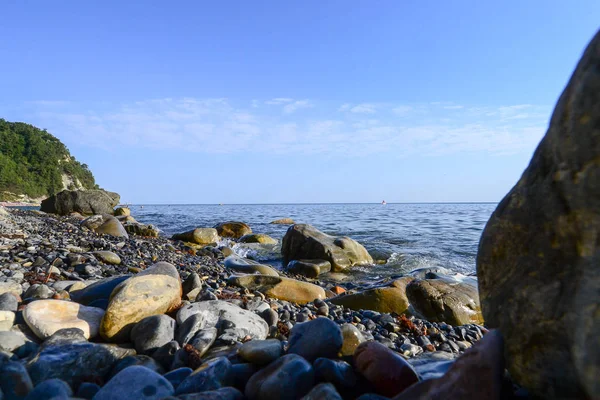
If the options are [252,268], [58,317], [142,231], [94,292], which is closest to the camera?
[58,317]

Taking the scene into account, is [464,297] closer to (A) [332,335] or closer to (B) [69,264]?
(A) [332,335]

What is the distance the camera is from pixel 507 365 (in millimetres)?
1924

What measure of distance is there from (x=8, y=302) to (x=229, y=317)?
6.47ft

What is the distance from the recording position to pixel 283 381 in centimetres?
211

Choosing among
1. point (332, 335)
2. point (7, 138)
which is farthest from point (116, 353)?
point (7, 138)

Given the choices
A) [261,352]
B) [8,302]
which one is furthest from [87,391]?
[8,302]

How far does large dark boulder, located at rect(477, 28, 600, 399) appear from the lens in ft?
4.64

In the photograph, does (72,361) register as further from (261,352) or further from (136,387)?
(261,352)

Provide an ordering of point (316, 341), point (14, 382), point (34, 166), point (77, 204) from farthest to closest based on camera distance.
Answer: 1. point (34, 166)
2. point (77, 204)
3. point (316, 341)
4. point (14, 382)

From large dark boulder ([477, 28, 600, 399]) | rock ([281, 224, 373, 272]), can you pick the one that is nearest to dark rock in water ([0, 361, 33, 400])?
large dark boulder ([477, 28, 600, 399])

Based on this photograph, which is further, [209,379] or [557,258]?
[209,379]

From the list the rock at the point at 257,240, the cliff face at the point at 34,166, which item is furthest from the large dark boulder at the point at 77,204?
the cliff face at the point at 34,166

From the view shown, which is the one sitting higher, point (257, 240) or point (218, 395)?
point (218, 395)

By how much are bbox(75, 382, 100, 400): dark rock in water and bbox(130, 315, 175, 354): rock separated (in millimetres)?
647
